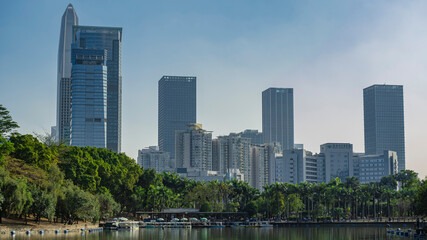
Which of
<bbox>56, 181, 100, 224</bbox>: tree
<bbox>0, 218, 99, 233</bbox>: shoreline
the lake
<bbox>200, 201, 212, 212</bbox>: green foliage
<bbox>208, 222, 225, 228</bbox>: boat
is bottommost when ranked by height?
<bbox>208, 222, 225, 228</bbox>: boat

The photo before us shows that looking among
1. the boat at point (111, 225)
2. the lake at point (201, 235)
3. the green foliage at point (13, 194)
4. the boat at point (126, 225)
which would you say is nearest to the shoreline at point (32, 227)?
the lake at point (201, 235)

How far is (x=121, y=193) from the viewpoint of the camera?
137 metres

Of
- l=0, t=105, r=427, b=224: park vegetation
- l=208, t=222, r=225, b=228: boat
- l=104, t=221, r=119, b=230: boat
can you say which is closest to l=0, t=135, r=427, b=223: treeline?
l=0, t=105, r=427, b=224: park vegetation

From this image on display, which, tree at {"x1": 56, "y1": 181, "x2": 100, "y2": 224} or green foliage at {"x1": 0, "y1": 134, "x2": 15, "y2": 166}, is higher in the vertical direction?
green foliage at {"x1": 0, "y1": 134, "x2": 15, "y2": 166}

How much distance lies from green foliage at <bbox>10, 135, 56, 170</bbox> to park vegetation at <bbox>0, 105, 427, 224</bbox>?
157 millimetres

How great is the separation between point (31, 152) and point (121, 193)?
47.2 meters

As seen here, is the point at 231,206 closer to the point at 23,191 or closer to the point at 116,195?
the point at 116,195

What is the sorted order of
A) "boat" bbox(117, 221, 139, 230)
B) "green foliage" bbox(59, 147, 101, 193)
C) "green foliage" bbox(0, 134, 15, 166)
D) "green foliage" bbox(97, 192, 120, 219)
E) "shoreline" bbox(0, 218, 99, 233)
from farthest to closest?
"boat" bbox(117, 221, 139, 230), "green foliage" bbox(97, 192, 120, 219), "green foliage" bbox(59, 147, 101, 193), "green foliage" bbox(0, 134, 15, 166), "shoreline" bbox(0, 218, 99, 233)

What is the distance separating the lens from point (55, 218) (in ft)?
310

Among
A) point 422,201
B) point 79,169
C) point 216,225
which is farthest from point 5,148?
point 422,201

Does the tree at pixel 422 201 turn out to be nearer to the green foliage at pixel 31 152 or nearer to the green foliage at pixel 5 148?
the green foliage at pixel 31 152

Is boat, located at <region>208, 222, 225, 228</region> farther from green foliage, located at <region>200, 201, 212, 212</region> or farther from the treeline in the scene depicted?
the treeline

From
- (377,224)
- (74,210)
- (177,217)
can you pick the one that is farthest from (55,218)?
(377,224)

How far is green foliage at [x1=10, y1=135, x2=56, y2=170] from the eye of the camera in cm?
9156
